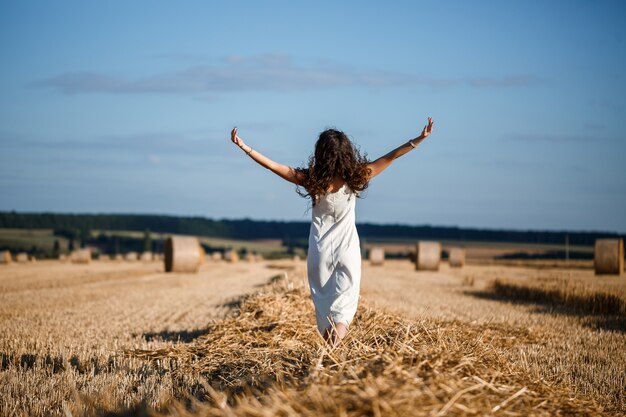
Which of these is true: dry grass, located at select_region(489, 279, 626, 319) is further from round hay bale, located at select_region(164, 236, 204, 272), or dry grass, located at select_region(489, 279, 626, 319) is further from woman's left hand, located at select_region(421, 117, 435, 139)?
round hay bale, located at select_region(164, 236, 204, 272)

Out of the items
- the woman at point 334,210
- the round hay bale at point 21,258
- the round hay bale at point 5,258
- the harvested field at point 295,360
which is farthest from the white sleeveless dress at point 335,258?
the round hay bale at point 21,258

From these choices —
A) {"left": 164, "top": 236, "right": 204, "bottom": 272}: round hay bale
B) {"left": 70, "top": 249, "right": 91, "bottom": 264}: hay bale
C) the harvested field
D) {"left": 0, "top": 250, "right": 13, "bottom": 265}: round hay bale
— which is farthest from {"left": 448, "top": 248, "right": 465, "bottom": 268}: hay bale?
the harvested field

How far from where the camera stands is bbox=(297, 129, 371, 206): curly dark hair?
262 inches

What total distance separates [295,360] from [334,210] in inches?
74.7

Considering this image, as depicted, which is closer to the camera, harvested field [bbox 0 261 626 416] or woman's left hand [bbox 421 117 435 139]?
harvested field [bbox 0 261 626 416]

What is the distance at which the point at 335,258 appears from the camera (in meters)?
6.68

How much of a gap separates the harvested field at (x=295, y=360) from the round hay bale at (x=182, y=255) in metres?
12.3

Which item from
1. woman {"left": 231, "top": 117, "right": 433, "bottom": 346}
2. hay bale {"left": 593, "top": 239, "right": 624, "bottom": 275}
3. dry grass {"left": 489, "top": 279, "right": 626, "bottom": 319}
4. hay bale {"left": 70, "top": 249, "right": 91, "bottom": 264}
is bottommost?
hay bale {"left": 70, "top": 249, "right": 91, "bottom": 264}

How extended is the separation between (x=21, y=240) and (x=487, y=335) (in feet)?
166

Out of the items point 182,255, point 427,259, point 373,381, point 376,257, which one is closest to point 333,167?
point 373,381

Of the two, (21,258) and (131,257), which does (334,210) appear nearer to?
(21,258)

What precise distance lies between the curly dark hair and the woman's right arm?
79mm

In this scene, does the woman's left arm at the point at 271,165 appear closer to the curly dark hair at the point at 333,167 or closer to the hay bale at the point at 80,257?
the curly dark hair at the point at 333,167

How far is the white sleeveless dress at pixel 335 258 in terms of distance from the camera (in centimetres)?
662
